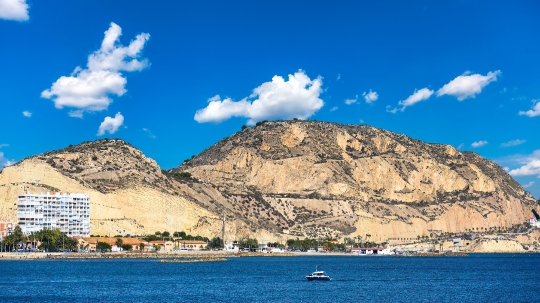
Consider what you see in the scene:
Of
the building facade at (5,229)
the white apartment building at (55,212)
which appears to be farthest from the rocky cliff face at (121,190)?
the building facade at (5,229)

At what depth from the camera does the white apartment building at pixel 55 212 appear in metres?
130

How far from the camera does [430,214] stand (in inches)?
7854

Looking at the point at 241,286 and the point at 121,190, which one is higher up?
the point at 121,190

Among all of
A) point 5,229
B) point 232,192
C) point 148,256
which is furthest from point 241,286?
point 232,192

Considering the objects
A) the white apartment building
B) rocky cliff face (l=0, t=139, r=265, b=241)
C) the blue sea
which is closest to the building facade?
the white apartment building

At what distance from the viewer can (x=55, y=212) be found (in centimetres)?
13350

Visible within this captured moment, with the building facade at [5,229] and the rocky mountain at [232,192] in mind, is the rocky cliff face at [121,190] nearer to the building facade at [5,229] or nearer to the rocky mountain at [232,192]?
the rocky mountain at [232,192]

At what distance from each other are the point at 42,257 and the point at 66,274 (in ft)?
125

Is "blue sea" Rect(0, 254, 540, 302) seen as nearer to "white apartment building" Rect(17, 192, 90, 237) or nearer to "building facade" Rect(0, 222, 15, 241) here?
"building facade" Rect(0, 222, 15, 241)

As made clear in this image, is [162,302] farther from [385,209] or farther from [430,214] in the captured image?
[430,214]

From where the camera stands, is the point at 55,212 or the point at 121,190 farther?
the point at 121,190

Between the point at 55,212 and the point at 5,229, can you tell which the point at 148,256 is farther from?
the point at 5,229

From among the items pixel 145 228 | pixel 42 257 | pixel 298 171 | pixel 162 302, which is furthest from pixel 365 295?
pixel 298 171

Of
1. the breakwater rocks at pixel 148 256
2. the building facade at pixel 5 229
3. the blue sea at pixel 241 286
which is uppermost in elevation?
the building facade at pixel 5 229
